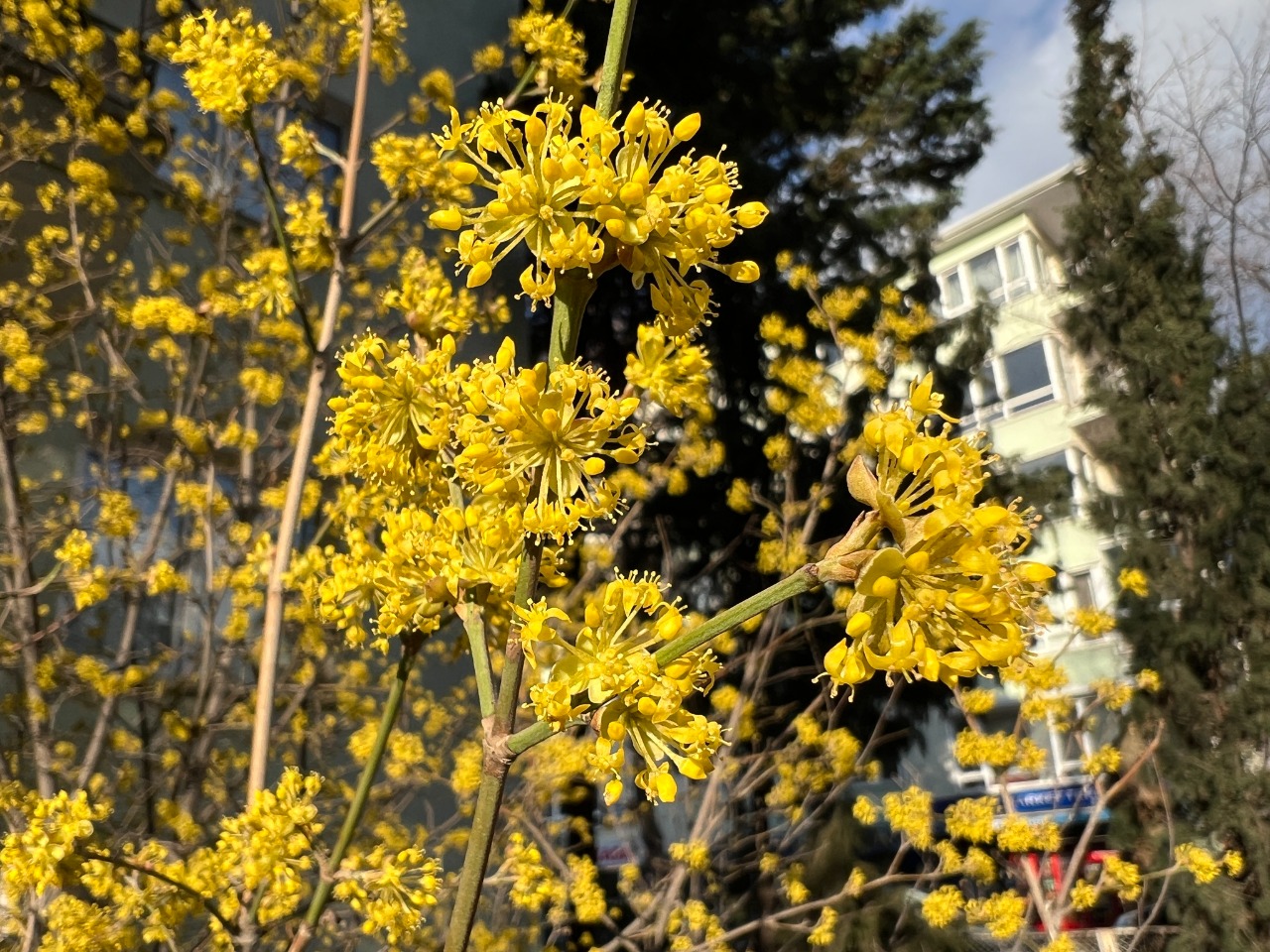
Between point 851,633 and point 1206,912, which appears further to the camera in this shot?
point 1206,912

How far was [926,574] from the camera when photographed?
0.91 meters

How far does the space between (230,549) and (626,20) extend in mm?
5027

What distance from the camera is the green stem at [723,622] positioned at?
851 mm

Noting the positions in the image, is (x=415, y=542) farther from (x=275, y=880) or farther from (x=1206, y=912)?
(x=1206, y=912)

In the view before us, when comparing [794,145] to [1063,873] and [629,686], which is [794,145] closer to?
[1063,873]

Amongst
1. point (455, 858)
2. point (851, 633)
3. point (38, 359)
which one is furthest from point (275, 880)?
point (455, 858)

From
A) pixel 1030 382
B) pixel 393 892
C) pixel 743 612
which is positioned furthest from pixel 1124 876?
pixel 1030 382

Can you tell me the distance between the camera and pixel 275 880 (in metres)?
1.73

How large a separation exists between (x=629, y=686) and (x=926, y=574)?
0.34m

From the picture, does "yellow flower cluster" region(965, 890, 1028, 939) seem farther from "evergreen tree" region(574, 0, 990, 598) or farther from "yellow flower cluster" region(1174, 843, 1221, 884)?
"evergreen tree" region(574, 0, 990, 598)

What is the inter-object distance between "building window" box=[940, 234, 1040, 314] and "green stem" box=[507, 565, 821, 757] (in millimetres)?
21271

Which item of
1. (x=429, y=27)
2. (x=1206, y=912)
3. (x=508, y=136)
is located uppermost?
(x=429, y=27)

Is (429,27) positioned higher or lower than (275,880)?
higher

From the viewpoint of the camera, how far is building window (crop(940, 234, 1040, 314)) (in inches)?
832
